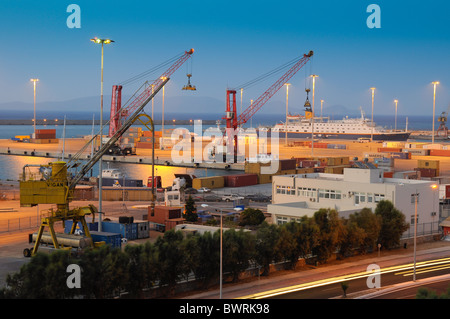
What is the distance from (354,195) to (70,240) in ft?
47.5

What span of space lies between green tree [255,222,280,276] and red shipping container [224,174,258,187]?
105 ft

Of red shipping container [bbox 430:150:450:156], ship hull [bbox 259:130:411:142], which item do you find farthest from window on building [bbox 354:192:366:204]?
ship hull [bbox 259:130:411:142]

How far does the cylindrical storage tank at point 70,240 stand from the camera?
24.9 meters

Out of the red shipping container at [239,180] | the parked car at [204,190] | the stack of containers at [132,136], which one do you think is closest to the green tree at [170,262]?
the parked car at [204,190]

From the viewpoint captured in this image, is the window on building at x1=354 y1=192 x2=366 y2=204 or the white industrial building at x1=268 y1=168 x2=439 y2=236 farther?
the window on building at x1=354 y1=192 x2=366 y2=204

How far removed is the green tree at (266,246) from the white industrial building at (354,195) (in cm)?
550

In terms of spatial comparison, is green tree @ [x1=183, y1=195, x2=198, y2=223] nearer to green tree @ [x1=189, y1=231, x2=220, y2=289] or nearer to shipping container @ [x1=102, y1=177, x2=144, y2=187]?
green tree @ [x1=189, y1=231, x2=220, y2=289]

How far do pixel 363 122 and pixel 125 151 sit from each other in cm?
9282

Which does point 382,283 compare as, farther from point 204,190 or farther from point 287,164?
point 287,164

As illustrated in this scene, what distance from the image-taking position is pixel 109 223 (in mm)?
30391

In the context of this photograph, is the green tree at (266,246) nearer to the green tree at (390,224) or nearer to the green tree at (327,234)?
the green tree at (327,234)

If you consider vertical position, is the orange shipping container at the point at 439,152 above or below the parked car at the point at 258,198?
above

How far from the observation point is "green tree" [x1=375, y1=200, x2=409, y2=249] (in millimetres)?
28156
